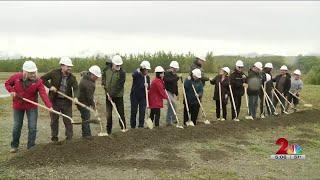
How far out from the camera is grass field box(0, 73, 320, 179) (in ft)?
27.2

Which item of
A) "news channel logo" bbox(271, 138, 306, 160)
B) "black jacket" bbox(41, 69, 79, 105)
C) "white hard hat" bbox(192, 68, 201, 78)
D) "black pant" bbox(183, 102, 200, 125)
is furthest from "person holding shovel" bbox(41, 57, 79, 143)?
"news channel logo" bbox(271, 138, 306, 160)

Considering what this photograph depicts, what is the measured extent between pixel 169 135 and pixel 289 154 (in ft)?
9.36

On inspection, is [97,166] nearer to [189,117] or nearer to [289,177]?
[289,177]

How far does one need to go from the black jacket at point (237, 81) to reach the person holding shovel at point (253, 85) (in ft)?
1.28

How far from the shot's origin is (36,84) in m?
9.50

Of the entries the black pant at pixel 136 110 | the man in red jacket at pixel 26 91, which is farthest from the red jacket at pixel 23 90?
the black pant at pixel 136 110

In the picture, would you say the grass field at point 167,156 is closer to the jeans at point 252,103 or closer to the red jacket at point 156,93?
the red jacket at point 156,93

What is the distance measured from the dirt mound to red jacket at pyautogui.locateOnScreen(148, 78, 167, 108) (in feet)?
2.77

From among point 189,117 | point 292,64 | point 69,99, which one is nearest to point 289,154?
point 189,117

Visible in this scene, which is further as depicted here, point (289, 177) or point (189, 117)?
point (189, 117)

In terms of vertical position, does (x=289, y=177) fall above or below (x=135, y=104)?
below

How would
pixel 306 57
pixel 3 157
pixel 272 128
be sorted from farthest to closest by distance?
pixel 306 57
pixel 272 128
pixel 3 157

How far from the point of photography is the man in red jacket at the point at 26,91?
30.7 feet

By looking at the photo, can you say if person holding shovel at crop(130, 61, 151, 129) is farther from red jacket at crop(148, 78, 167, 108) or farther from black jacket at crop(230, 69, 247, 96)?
black jacket at crop(230, 69, 247, 96)
